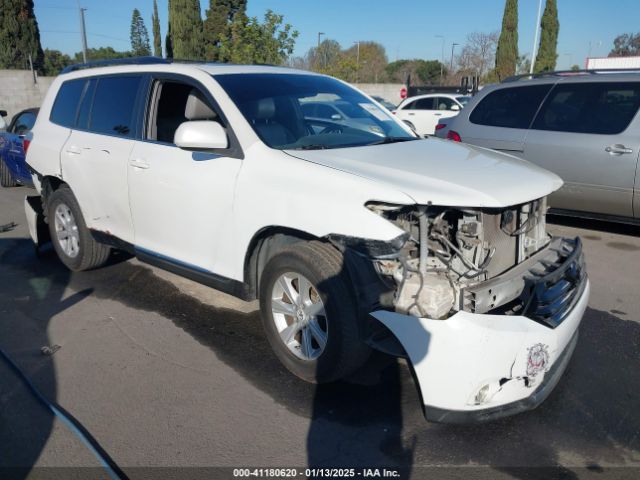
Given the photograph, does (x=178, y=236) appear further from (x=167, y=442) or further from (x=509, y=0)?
(x=509, y=0)

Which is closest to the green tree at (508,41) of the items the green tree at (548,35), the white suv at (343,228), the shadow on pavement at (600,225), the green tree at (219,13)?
the green tree at (548,35)

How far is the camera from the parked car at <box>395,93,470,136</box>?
1702 centimetres

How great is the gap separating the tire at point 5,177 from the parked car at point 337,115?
8112 millimetres

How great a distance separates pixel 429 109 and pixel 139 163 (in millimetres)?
14330

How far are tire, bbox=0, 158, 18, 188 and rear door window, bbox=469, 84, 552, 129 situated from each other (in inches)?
332

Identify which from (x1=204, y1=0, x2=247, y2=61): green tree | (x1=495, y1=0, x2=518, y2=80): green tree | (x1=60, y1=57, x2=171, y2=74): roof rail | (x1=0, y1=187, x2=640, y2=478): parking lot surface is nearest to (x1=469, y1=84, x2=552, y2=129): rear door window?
(x1=0, y1=187, x2=640, y2=478): parking lot surface

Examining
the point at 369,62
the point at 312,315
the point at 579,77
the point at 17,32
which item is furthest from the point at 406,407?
the point at 369,62

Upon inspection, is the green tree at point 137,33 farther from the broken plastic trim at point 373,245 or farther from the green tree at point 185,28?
the broken plastic trim at point 373,245

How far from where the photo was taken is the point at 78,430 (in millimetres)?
3016

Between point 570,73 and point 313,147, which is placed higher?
point 570,73

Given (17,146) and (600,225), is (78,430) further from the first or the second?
(17,146)

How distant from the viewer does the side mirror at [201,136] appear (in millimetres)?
3512

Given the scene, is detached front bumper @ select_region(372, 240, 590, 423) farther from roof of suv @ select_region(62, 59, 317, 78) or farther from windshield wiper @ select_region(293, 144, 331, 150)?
roof of suv @ select_region(62, 59, 317, 78)

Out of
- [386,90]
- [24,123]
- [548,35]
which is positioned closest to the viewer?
[24,123]
